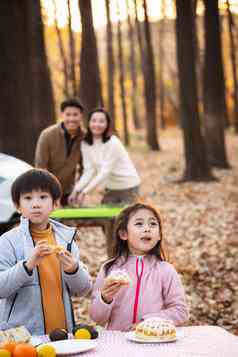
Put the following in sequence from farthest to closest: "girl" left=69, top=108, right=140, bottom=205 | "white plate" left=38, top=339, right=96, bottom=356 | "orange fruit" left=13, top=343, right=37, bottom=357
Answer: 1. "girl" left=69, top=108, right=140, bottom=205
2. "white plate" left=38, top=339, right=96, bottom=356
3. "orange fruit" left=13, top=343, right=37, bottom=357

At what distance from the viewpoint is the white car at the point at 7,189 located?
7.62 m

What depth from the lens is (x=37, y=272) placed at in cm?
403

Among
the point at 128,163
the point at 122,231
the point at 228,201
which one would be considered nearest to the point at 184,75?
the point at 228,201

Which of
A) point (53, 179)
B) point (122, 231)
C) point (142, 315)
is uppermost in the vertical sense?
point (53, 179)

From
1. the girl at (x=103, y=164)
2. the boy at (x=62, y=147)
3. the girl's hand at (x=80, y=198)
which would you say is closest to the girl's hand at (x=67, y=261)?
the girl at (x=103, y=164)

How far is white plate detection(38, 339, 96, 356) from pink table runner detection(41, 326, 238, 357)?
22 mm

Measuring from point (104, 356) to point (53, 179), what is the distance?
129 centimetres

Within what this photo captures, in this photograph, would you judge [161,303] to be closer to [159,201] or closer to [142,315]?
[142,315]

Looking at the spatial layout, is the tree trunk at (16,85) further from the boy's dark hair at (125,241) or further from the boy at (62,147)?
the boy's dark hair at (125,241)

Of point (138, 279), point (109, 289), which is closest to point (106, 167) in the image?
point (138, 279)

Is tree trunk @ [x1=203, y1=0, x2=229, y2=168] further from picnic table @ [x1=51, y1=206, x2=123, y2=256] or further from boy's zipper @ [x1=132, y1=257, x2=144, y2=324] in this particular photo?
boy's zipper @ [x1=132, y1=257, x2=144, y2=324]

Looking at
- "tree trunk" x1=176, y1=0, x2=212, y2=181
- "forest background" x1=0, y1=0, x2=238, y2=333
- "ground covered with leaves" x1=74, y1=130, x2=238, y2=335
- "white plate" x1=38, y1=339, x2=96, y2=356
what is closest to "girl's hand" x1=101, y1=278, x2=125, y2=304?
"white plate" x1=38, y1=339, x2=96, y2=356

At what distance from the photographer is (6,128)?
12.1 meters

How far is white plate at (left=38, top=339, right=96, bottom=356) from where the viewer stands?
3.11 metres
